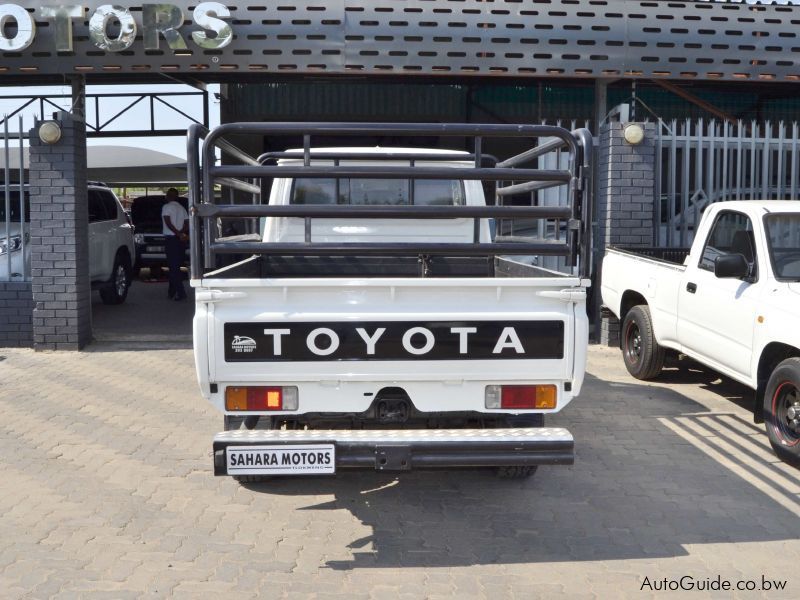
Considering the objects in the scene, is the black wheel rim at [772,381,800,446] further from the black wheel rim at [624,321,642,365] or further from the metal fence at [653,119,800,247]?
the metal fence at [653,119,800,247]

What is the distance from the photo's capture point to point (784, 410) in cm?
571

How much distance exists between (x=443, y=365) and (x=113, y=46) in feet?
23.5

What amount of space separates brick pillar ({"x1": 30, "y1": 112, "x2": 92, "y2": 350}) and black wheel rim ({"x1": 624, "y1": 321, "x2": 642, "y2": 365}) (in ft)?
19.8

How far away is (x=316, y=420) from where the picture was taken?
4535mm

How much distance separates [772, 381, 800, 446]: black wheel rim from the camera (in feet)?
18.0

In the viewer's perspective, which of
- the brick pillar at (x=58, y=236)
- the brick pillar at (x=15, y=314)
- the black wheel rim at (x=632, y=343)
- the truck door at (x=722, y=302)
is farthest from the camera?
the brick pillar at (x=15, y=314)

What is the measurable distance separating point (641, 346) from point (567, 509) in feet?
11.5

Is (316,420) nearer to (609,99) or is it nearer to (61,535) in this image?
(61,535)

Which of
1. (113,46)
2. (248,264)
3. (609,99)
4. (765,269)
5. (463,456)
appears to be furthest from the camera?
(609,99)

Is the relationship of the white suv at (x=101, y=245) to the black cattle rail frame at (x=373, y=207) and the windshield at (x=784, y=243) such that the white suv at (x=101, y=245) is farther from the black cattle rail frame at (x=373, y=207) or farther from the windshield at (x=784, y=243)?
the windshield at (x=784, y=243)

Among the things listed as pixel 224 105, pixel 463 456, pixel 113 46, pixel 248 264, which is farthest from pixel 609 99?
pixel 463 456

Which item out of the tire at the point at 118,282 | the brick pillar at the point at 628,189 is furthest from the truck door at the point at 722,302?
the tire at the point at 118,282

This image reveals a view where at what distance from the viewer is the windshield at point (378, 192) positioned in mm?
6426

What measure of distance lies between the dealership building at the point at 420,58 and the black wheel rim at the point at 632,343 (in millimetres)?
1542
